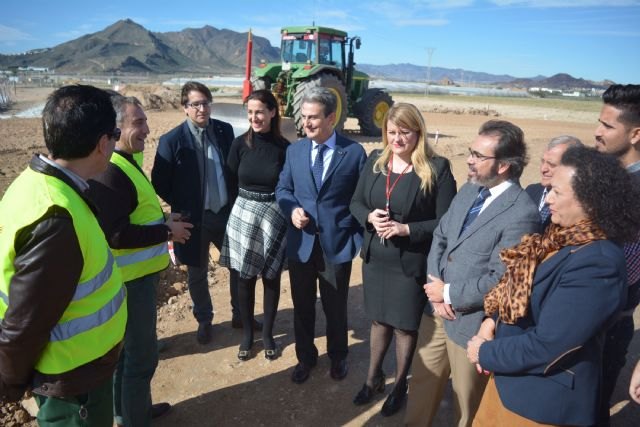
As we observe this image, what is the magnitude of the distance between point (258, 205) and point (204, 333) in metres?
1.16

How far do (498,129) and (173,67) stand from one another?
115 m

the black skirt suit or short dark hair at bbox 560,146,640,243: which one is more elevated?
short dark hair at bbox 560,146,640,243

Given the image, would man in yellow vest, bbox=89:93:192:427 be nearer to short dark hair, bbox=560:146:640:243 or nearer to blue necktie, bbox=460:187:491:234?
blue necktie, bbox=460:187:491:234

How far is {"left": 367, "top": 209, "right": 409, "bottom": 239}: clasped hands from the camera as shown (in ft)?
8.03

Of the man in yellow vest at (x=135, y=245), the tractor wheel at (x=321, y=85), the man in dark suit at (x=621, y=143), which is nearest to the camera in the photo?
the man in yellow vest at (x=135, y=245)

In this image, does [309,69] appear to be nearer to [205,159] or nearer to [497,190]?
[205,159]

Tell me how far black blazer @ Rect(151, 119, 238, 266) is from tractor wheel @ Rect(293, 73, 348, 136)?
7493 mm

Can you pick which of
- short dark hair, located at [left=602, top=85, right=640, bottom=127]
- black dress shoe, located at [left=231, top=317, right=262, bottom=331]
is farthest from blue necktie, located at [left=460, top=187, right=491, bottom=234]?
black dress shoe, located at [left=231, top=317, right=262, bottom=331]

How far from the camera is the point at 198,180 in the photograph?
3.24m

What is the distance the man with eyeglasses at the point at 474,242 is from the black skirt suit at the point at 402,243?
17 cm

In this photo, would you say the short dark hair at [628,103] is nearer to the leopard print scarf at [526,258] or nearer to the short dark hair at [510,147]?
the short dark hair at [510,147]

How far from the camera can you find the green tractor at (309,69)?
11.4 m

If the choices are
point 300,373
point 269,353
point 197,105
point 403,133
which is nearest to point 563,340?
point 403,133

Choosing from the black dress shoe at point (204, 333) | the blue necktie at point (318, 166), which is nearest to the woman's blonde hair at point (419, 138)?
the blue necktie at point (318, 166)
